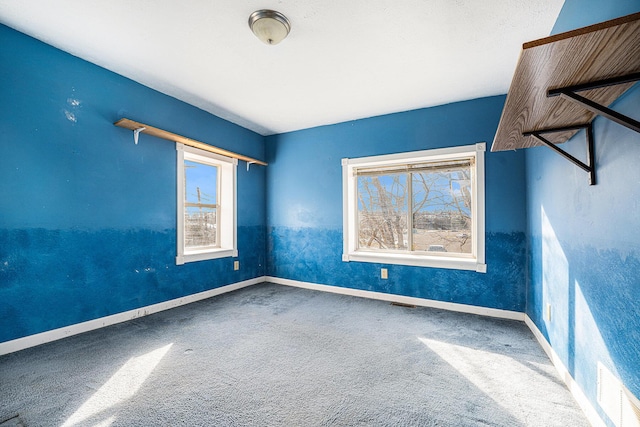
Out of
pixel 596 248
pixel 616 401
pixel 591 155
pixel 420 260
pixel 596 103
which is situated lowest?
pixel 616 401

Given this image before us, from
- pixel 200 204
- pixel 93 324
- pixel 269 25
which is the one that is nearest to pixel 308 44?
pixel 269 25

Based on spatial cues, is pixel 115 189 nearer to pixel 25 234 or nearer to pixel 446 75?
pixel 25 234

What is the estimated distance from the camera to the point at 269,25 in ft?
6.45

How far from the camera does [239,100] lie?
11.0 ft

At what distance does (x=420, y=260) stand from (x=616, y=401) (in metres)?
2.23

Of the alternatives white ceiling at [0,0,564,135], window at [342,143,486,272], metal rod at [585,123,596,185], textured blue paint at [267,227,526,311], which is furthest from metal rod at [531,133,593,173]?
textured blue paint at [267,227,526,311]

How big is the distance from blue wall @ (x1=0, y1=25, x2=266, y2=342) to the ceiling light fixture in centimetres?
177

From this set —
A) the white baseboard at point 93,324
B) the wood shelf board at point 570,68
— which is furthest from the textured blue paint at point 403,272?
the wood shelf board at point 570,68

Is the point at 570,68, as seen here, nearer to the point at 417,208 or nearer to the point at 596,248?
the point at 596,248

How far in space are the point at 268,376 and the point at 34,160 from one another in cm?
257

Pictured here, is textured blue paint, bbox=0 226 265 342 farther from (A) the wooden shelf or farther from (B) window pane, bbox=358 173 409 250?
(B) window pane, bbox=358 173 409 250

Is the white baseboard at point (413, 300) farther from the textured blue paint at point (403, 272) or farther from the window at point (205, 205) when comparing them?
the window at point (205, 205)

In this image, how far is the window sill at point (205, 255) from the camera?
3362 millimetres

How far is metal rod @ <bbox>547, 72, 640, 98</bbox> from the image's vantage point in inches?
38.5
